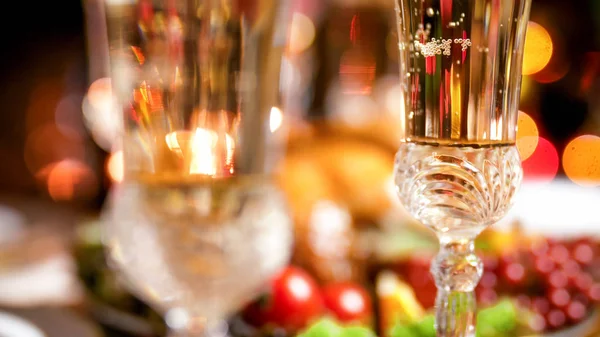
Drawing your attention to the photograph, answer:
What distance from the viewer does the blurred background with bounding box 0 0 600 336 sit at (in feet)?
2.49

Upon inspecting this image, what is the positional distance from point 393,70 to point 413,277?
104 cm

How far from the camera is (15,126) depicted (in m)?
2.40

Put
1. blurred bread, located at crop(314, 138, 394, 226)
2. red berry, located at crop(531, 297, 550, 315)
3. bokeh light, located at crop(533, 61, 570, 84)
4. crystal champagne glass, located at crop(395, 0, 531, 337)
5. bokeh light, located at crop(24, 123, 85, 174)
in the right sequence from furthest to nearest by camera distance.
→ bokeh light, located at crop(24, 123, 85, 174)
bokeh light, located at crop(533, 61, 570, 84)
blurred bread, located at crop(314, 138, 394, 226)
red berry, located at crop(531, 297, 550, 315)
crystal champagne glass, located at crop(395, 0, 531, 337)

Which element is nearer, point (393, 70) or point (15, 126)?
point (393, 70)

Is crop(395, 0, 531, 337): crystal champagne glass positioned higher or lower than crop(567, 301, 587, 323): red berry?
higher

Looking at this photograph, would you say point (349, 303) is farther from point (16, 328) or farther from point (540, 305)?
point (16, 328)

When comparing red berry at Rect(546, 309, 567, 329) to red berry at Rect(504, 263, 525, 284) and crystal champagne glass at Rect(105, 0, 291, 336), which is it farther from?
crystal champagne glass at Rect(105, 0, 291, 336)

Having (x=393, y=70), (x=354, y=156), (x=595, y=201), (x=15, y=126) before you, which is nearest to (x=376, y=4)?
(x=393, y=70)

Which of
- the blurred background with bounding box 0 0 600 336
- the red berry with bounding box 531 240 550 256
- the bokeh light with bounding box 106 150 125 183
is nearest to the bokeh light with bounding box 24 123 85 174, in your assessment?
the blurred background with bounding box 0 0 600 336

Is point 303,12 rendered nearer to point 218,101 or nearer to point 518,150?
point 218,101

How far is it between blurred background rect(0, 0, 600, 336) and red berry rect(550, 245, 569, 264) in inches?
0.6

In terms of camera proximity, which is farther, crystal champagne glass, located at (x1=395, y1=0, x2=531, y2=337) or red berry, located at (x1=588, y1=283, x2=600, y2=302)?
red berry, located at (x1=588, y1=283, x2=600, y2=302)

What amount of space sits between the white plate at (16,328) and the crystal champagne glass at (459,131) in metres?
0.44

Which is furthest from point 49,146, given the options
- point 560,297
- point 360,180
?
point 560,297
